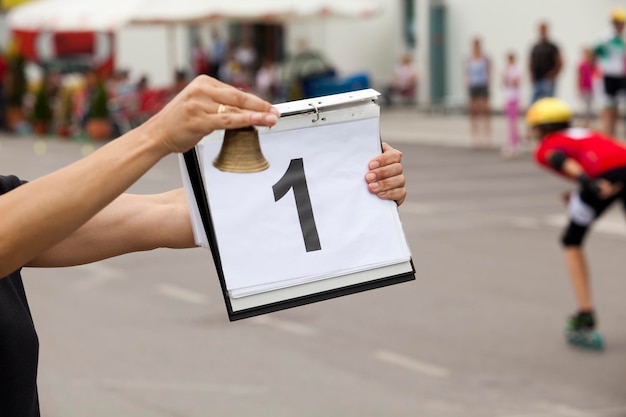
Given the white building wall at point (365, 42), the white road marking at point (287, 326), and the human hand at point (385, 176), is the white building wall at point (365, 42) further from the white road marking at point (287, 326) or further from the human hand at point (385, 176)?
the human hand at point (385, 176)

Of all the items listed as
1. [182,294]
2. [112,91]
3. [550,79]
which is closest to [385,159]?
[182,294]

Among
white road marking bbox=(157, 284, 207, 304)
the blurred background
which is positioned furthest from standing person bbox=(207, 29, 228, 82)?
white road marking bbox=(157, 284, 207, 304)

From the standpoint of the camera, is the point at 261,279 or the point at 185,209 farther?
the point at 185,209

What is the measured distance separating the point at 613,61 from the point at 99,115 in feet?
38.0

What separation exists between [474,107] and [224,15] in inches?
246

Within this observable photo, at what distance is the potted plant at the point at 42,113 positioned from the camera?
95.0ft

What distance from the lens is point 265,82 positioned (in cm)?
3241

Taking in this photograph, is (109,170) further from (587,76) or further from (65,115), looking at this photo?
(65,115)

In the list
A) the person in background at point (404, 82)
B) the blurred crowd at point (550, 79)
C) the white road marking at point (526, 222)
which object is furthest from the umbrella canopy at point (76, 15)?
the white road marking at point (526, 222)

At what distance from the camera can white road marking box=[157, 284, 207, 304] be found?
10.0 m

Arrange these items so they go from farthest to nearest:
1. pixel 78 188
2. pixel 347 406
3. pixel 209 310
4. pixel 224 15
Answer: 1. pixel 224 15
2. pixel 209 310
3. pixel 347 406
4. pixel 78 188

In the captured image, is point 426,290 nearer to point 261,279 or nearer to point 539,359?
point 539,359

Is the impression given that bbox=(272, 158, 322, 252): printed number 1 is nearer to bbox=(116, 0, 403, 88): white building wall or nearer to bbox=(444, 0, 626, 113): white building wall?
bbox=(444, 0, 626, 113): white building wall

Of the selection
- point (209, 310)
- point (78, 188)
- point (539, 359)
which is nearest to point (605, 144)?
point (539, 359)
